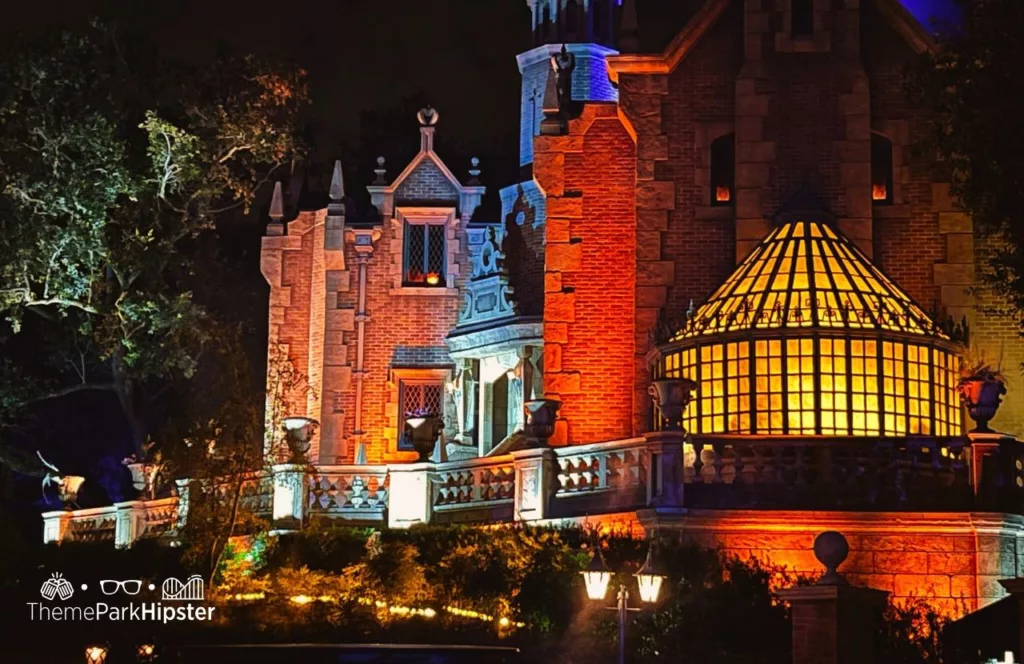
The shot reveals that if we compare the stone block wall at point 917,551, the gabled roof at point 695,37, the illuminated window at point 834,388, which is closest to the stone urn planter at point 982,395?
the stone block wall at point 917,551

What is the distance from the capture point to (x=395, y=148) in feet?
171

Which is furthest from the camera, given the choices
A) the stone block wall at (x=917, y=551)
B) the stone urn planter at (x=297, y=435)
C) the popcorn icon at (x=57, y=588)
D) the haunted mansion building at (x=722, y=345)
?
the popcorn icon at (x=57, y=588)

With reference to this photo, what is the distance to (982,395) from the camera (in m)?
20.3

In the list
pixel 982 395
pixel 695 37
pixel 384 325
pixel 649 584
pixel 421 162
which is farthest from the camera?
pixel 421 162

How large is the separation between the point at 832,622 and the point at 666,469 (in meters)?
4.89

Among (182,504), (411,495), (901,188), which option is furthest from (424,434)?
(901,188)

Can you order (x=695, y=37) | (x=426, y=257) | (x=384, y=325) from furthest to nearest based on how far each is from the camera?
(x=426, y=257) → (x=384, y=325) → (x=695, y=37)

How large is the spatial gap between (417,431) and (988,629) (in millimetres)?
8890

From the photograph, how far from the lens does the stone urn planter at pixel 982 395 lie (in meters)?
20.2

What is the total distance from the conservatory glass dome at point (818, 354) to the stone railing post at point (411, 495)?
4107 mm

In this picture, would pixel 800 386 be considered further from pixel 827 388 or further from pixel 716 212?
pixel 716 212

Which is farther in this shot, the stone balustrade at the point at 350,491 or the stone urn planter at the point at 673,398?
the stone balustrade at the point at 350,491

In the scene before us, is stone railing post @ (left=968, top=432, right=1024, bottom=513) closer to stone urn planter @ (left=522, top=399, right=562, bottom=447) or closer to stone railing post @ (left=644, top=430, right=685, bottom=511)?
stone railing post @ (left=644, top=430, right=685, bottom=511)

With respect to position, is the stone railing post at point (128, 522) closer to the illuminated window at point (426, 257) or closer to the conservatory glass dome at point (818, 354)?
the conservatory glass dome at point (818, 354)
